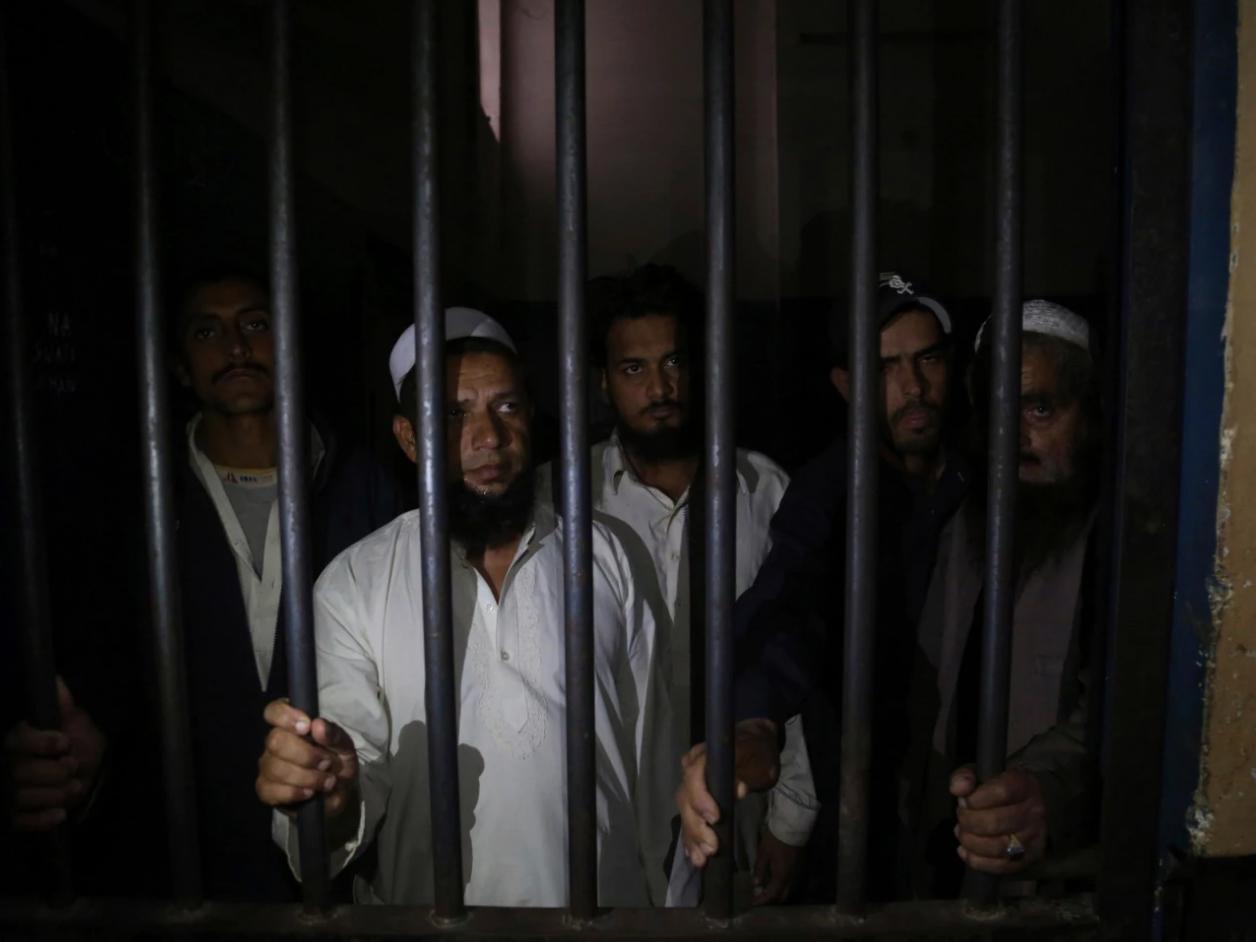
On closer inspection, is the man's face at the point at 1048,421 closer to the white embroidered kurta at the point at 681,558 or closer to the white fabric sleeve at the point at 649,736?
the white embroidered kurta at the point at 681,558

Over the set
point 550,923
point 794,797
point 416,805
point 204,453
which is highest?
point 204,453

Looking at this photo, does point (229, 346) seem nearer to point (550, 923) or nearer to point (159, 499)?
point (159, 499)

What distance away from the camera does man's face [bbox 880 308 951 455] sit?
1692 mm

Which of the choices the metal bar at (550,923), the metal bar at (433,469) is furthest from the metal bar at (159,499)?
the metal bar at (433,469)

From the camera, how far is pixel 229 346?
1.76 metres

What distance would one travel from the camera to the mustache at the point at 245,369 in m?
1.74

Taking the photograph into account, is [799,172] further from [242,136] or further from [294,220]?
[294,220]

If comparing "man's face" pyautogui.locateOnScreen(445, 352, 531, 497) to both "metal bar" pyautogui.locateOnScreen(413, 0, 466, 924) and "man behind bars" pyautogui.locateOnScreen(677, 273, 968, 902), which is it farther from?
"metal bar" pyautogui.locateOnScreen(413, 0, 466, 924)

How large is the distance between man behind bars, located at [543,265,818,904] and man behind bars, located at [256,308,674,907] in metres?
0.16

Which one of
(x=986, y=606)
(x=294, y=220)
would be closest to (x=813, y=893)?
(x=986, y=606)

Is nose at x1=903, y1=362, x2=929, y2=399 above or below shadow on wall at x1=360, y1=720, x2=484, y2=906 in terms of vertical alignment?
above

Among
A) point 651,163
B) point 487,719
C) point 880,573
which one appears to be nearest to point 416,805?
point 487,719

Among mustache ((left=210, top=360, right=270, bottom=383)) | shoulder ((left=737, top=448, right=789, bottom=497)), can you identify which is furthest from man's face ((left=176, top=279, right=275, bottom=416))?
shoulder ((left=737, top=448, right=789, bottom=497))

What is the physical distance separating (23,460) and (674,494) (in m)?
1.25
